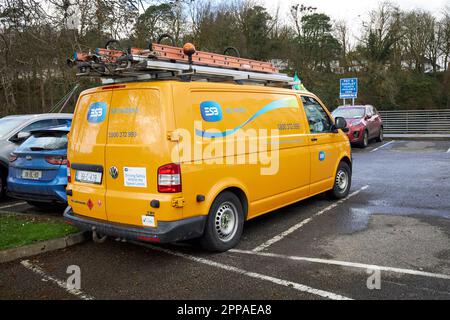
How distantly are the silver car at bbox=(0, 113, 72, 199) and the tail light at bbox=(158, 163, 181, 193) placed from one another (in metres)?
5.07

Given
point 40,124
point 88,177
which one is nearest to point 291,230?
point 88,177

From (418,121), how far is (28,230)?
942 inches

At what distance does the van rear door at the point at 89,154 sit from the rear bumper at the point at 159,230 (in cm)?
13

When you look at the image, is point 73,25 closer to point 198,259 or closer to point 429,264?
point 198,259

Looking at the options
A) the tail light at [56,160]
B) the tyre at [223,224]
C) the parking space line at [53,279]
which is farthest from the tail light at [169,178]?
the tail light at [56,160]

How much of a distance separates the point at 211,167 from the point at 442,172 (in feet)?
26.5

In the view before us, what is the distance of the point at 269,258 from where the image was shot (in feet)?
15.5

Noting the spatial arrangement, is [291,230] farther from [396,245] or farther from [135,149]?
[135,149]

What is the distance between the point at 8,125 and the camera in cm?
860

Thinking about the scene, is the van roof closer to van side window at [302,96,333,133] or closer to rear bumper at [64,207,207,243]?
van side window at [302,96,333,133]

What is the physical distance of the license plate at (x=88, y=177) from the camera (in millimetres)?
4742

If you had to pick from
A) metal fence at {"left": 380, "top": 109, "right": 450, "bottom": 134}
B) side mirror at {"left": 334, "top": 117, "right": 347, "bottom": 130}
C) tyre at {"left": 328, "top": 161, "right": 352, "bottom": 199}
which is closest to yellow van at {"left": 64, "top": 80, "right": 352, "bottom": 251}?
side mirror at {"left": 334, "top": 117, "right": 347, "bottom": 130}

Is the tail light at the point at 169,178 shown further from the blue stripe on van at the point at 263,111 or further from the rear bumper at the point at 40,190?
the rear bumper at the point at 40,190

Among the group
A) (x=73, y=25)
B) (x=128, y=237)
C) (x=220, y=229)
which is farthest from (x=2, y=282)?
(x=73, y=25)
